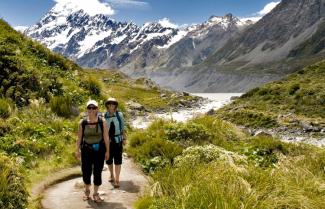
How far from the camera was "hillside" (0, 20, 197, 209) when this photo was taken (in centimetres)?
1388

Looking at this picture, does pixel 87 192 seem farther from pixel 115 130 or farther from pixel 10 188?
pixel 10 188

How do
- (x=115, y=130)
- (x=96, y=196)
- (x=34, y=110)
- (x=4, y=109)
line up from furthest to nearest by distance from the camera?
(x=34, y=110)
(x=4, y=109)
(x=115, y=130)
(x=96, y=196)

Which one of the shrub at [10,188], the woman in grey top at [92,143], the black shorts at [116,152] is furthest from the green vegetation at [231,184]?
the shrub at [10,188]

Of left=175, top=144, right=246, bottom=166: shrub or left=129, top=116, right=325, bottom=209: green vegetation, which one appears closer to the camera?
left=129, top=116, right=325, bottom=209: green vegetation

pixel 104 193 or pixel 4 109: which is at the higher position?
pixel 4 109

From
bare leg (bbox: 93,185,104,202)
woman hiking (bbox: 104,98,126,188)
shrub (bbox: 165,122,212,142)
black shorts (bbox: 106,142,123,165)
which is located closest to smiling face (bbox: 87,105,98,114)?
woman hiking (bbox: 104,98,126,188)

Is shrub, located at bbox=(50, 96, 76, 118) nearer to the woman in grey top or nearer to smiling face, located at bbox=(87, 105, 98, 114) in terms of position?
the woman in grey top

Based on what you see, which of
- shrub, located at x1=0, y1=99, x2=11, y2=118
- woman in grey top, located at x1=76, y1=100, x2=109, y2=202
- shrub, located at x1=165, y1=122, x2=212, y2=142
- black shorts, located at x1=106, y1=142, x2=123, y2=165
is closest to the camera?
woman in grey top, located at x1=76, y1=100, x2=109, y2=202

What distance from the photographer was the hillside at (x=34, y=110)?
13.9m

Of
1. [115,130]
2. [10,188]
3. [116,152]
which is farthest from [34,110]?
[10,188]

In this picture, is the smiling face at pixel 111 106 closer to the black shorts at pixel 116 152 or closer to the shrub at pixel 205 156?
the black shorts at pixel 116 152

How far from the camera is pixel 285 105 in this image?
3093 inches

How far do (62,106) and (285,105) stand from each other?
61.8 meters

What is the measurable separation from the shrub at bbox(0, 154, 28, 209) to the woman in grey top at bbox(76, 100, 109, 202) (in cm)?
180
